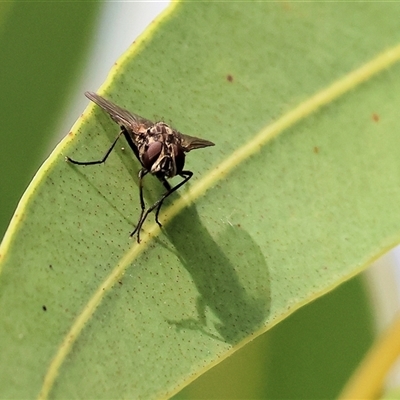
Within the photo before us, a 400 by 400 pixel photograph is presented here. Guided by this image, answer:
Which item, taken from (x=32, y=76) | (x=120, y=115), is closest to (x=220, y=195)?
(x=120, y=115)

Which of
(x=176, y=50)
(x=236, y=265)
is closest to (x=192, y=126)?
(x=176, y=50)

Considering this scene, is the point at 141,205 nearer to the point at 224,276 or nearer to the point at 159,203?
the point at 159,203

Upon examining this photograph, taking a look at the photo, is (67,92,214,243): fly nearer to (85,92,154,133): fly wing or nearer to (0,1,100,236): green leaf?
(85,92,154,133): fly wing

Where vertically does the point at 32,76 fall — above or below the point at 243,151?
below

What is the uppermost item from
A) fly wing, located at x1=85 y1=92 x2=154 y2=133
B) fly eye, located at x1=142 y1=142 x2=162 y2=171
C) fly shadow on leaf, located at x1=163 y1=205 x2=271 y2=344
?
fly wing, located at x1=85 y1=92 x2=154 y2=133

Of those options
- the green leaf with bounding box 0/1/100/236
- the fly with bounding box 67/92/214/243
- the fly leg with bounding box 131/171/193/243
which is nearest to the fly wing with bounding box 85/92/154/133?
the fly with bounding box 67/92/214/243

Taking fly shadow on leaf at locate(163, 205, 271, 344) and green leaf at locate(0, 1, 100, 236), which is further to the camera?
green leaf at locate(0, 1, 100, 236)

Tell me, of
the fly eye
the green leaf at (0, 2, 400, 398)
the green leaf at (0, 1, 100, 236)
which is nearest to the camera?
the green leaf at (0, 2, 400, 398)

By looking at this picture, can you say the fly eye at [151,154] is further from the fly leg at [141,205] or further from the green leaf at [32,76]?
the green leaf at [32,76]
